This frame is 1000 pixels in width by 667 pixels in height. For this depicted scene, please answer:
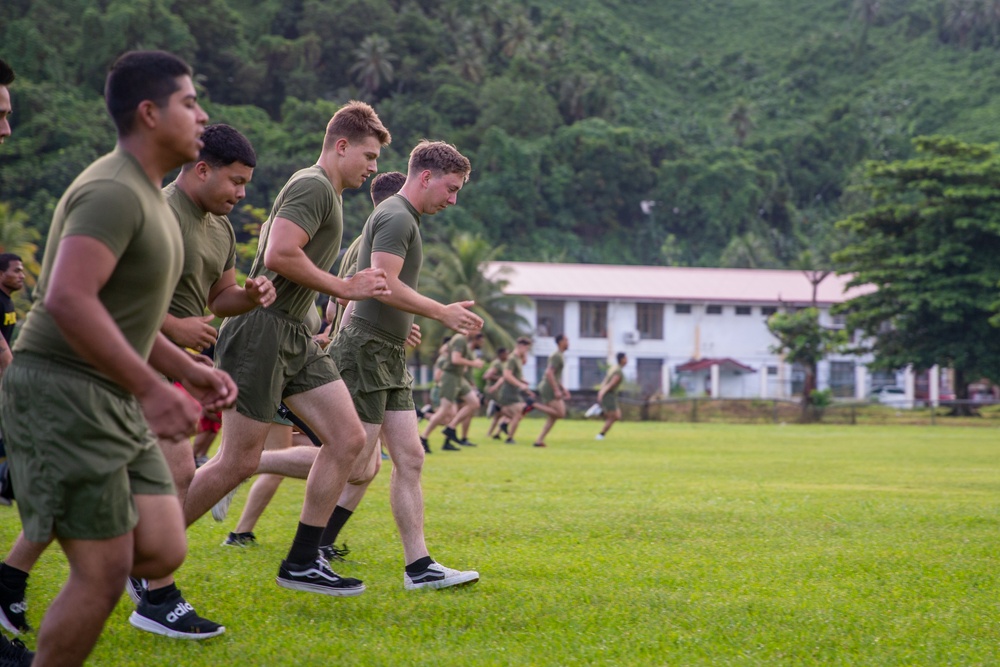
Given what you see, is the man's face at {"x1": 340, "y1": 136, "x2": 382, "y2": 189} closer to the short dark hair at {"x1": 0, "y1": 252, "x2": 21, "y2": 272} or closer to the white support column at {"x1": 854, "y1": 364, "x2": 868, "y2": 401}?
the short dark hair at {"x1": 0, "y1": 252, "x2": 21, "y2": 272}

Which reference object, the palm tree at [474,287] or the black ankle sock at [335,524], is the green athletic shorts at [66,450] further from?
the palm tree at [474,287]

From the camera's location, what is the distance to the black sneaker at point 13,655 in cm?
399

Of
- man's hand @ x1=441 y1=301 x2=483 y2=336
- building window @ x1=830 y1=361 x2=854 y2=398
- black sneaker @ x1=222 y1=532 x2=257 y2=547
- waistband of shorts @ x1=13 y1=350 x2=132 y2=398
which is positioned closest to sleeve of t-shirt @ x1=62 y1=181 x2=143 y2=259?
waistband of shorts @ x1=13 y1=350 x2=132 y2=398

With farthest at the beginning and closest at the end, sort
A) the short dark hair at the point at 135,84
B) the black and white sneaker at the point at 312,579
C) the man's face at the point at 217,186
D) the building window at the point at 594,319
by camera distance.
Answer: the building window at the point at 594,319 < the black and white sneaker at the point at 312,579 < the man's face at the point at 217,186 < the short dark hair at the point at 135,84

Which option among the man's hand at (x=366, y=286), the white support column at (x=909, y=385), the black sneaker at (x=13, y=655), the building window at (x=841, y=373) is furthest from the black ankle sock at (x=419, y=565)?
the building window at (x=841, y=373)

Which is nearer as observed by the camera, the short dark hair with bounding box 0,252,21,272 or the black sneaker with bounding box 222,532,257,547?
the black sneaker with bounding box 222,532,257,547

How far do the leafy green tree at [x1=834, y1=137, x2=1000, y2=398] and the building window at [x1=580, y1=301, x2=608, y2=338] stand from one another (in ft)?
62.4

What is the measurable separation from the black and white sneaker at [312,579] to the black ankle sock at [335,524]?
3.53 ft

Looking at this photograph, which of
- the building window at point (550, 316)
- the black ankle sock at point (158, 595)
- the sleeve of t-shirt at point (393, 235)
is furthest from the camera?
the building window at point (550, 316)

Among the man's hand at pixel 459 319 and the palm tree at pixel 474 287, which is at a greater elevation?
the palm tree at pixel 474 287

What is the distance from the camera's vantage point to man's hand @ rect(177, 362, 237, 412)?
10.7ft

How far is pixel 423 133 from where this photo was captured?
88.4m

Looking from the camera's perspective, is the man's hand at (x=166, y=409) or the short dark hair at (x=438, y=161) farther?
the short dark hair at (x=438, y=161)

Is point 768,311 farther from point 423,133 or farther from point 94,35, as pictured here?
point 94,35
